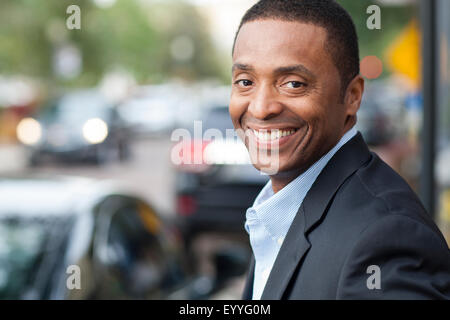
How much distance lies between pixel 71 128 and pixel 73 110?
1.86 feet

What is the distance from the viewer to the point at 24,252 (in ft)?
10.4

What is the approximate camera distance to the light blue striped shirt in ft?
4.34

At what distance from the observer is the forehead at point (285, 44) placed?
1144mm

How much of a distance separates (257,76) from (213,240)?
6591 mm

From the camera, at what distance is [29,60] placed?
24.1 meters

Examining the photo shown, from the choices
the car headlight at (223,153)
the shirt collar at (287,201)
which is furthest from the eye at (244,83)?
the car headlight at (223,153)

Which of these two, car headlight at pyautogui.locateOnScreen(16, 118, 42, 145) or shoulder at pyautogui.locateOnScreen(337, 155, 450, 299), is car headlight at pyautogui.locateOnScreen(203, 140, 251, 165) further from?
car headlight at pyautogui.locateOnScreen(16, 118, 42, 145)

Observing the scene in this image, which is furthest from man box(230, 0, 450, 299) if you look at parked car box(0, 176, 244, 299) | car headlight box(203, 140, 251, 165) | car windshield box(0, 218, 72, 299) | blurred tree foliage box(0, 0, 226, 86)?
blurred tree foliage box(0, 0, 226, 86)

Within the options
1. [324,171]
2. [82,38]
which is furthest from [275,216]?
[82,38]

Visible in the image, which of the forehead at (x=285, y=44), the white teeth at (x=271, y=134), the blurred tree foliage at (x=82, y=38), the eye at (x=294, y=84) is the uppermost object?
the blurred tree foliage at (x=82, y=38)

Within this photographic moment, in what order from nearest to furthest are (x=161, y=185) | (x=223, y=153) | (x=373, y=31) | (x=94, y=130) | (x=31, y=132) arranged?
(x=373, y=31)
(x=223, y=153)
(x=161, y=185)
(x=94, y=130)
(x=31, y=132)

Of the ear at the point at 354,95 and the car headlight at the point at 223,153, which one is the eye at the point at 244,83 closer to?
the ear at the point at 354,95

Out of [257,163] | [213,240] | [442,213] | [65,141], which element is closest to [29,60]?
[65,141]

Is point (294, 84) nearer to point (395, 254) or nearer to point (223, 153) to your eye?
point (395, 254)
